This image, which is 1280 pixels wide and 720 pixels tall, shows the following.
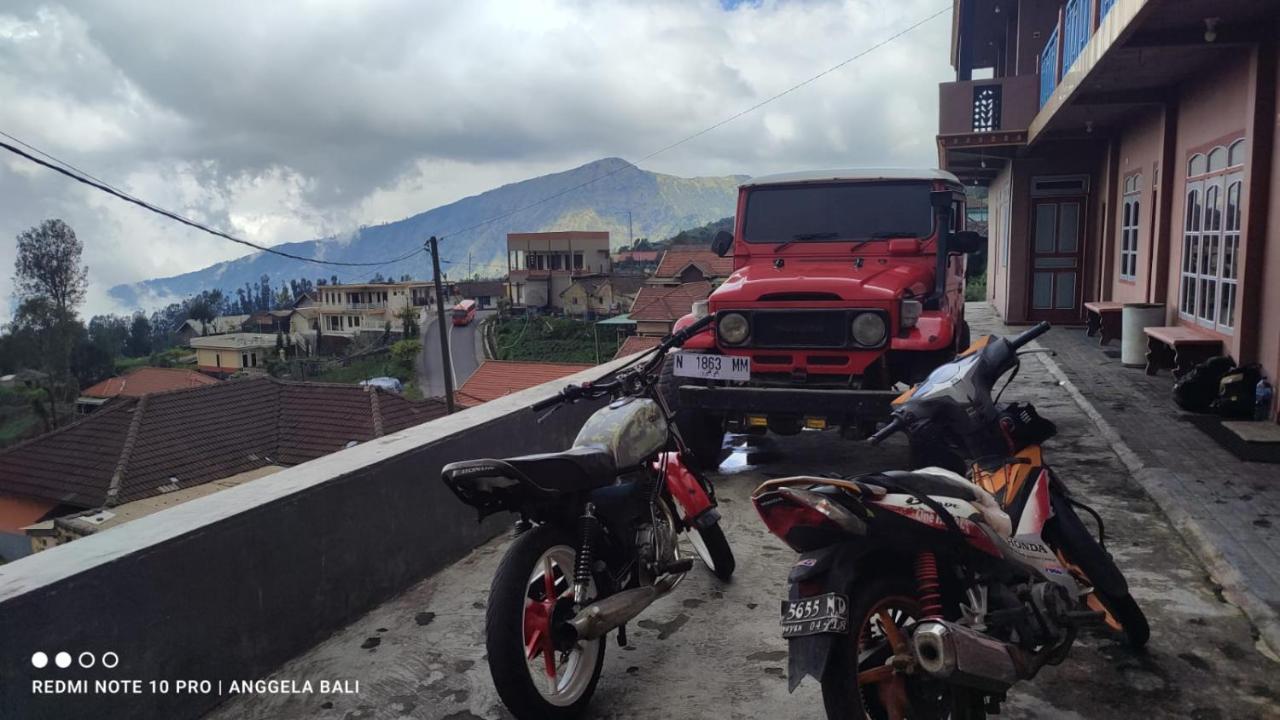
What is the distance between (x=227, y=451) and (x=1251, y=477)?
20.1 metres

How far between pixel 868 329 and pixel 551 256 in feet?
211

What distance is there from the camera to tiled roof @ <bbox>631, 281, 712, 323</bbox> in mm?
28641

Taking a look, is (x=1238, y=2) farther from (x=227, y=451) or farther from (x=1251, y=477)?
(x=227, y=451)

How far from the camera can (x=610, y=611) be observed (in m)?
2.95

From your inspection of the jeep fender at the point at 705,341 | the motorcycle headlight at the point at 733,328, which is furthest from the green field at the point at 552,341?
the motorcycle headlight at the point at 733,328

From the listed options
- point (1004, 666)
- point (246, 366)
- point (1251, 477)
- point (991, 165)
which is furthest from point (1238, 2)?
point (246, 366)

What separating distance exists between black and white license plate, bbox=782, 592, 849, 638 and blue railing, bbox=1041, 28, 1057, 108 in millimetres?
11825

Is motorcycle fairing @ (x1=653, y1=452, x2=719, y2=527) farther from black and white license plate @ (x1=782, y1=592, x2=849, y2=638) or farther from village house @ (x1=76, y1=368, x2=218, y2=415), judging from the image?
village house @ (x1=76, y1=368, x2=218, y2=415)

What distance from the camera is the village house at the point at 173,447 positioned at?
1905 centimetres

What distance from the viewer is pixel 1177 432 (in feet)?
22.1

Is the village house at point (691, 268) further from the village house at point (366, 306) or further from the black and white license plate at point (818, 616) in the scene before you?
the village house at point (366, 306)

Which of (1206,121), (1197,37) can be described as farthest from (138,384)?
(1197,37)

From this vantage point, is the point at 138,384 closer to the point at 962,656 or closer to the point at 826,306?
the point at 826,306

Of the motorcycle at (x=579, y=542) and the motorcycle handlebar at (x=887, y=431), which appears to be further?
the motorcycle handlebar at (x=887, y=431)
